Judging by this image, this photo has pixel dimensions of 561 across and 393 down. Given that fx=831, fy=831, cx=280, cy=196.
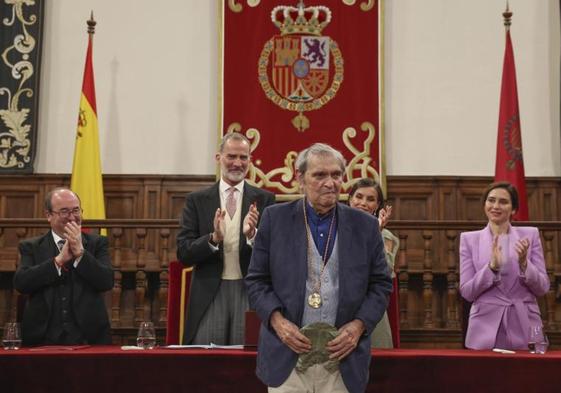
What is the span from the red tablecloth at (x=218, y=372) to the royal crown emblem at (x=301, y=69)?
15.2 feet

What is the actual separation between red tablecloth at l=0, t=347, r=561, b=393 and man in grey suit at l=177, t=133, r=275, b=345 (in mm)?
695

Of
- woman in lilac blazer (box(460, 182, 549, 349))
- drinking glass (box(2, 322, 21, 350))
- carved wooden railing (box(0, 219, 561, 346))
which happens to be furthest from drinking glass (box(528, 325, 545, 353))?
carved wooden railing (box(0, 219, 561, 346))

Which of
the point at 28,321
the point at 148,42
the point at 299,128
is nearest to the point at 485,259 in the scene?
the point at 28,321

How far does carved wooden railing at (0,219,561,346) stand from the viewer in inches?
231

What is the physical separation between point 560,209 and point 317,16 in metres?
2.78

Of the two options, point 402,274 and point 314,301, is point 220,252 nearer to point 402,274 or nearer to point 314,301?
point 314,301

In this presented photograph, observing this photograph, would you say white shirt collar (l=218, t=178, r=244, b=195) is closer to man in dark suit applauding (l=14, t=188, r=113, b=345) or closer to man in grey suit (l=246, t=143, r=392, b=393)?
man in dark suit applauding (l=14, t=188, r=113, b=345)

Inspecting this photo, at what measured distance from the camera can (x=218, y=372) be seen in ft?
9.92

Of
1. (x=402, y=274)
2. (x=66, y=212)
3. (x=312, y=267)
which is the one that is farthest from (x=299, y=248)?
(x=402, y=274)

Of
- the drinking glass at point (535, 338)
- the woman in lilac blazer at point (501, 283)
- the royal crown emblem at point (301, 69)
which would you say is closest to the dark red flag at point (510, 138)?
the royal crown emblem at point (301, 69)

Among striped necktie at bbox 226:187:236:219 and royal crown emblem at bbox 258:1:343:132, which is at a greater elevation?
royal crown emblem at bbox 258:1:343:132

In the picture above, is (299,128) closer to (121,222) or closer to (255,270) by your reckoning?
(121,222)

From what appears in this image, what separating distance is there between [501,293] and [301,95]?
397cm

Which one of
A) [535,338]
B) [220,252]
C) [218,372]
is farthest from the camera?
[220,252]
